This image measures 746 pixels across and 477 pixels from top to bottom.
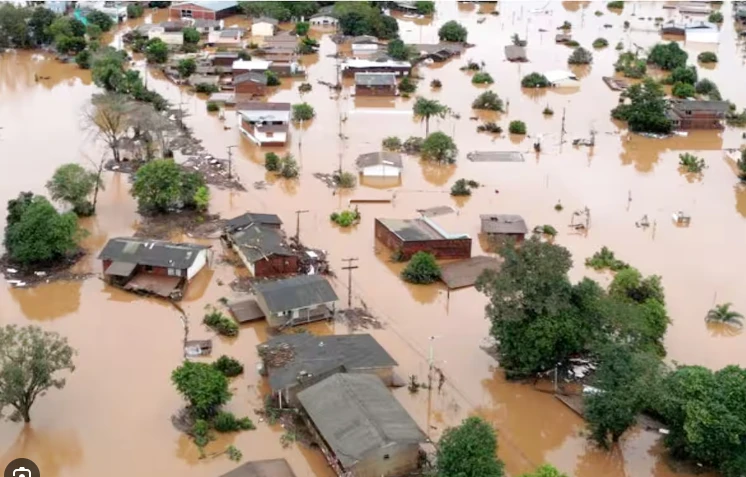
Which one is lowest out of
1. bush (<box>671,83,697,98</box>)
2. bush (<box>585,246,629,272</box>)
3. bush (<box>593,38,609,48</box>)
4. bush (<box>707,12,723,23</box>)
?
bush (<box>585,246,629,272</box>)

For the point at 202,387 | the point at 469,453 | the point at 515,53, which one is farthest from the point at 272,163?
the point at 515,53

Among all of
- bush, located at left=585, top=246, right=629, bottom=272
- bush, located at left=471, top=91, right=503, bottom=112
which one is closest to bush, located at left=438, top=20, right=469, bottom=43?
bush, located at left=471, top=91, right=503, bottom=112

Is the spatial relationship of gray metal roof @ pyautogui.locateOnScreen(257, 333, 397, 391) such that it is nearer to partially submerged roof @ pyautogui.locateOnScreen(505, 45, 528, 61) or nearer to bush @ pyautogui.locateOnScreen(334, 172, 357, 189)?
bush @ pyautogui.locateOnScreen(334, 172, 357, 189)

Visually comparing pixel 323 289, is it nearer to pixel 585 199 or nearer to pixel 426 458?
pixel 426 458

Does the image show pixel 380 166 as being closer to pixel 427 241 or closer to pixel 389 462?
pixel 427 241

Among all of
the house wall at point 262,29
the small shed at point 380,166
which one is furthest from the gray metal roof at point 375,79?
the house wall at point 262,29
